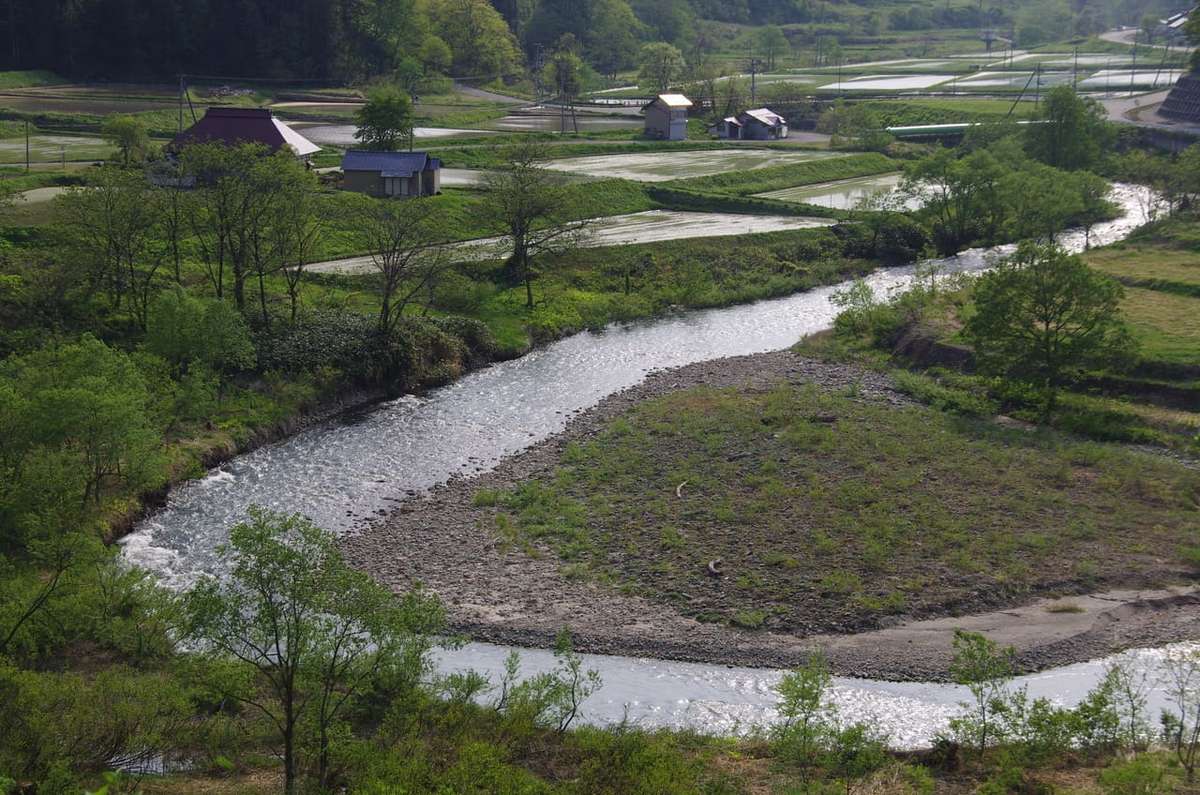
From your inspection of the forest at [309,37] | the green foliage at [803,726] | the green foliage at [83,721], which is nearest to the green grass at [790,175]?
the forest at [309,37]

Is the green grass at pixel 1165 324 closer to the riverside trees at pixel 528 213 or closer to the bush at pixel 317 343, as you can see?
the riverside trees at pixel 528 213

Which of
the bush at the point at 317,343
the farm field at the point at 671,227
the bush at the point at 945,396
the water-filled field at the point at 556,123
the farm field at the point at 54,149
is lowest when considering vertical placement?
the bush at the point at 945,396

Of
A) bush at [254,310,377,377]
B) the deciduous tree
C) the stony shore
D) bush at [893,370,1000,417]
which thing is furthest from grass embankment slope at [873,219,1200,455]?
bush at [254,310,377,377]

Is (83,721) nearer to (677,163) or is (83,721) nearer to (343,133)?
(343,133)

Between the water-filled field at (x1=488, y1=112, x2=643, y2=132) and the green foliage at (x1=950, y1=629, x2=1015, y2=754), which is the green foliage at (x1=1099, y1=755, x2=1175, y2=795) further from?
the water-filled field at (x1=488, y1=112, x2=643, y2=132)

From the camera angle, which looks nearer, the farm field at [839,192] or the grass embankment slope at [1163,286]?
the grass embankment slope at [1163,286]

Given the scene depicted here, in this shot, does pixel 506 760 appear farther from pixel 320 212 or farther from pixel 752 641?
pixel 320 212

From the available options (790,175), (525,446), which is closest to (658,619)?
(525,446)
